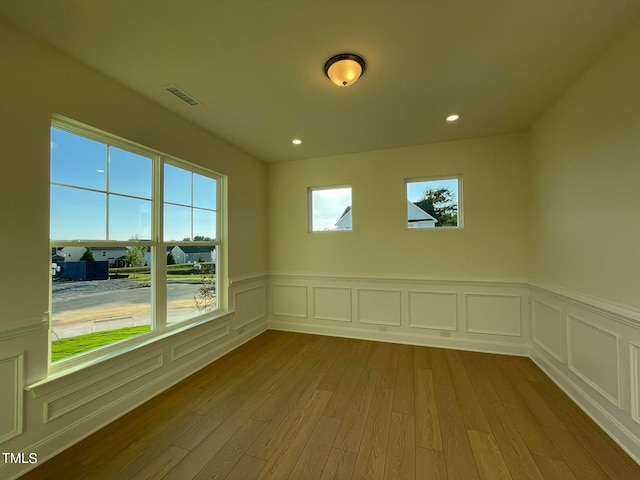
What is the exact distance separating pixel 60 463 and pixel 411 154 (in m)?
4.39

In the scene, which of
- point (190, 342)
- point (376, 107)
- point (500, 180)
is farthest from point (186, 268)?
point (500, 180)

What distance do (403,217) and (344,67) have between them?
87.3 inches

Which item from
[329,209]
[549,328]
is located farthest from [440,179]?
[549,328]

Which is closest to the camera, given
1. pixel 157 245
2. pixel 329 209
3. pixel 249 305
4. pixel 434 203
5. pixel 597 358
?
pixel 597 358

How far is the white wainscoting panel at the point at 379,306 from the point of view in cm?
356

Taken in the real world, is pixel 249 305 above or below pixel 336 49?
below

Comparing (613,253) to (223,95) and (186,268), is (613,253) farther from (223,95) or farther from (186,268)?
(186,268)

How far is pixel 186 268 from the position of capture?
9.41ft

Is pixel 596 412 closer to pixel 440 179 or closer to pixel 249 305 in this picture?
pixel 440 179

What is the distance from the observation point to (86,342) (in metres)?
1.97

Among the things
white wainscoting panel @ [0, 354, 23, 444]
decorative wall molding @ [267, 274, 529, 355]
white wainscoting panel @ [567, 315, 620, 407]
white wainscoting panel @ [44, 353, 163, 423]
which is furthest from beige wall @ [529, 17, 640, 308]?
white wainscoting panel @ [0, 354, 23, 444]

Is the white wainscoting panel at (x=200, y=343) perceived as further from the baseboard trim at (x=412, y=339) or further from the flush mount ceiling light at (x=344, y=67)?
the flush mount ceiling light at (x=344, y=67)

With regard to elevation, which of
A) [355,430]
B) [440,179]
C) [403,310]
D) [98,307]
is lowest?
[355,430]

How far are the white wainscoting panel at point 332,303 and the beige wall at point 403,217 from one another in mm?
315
